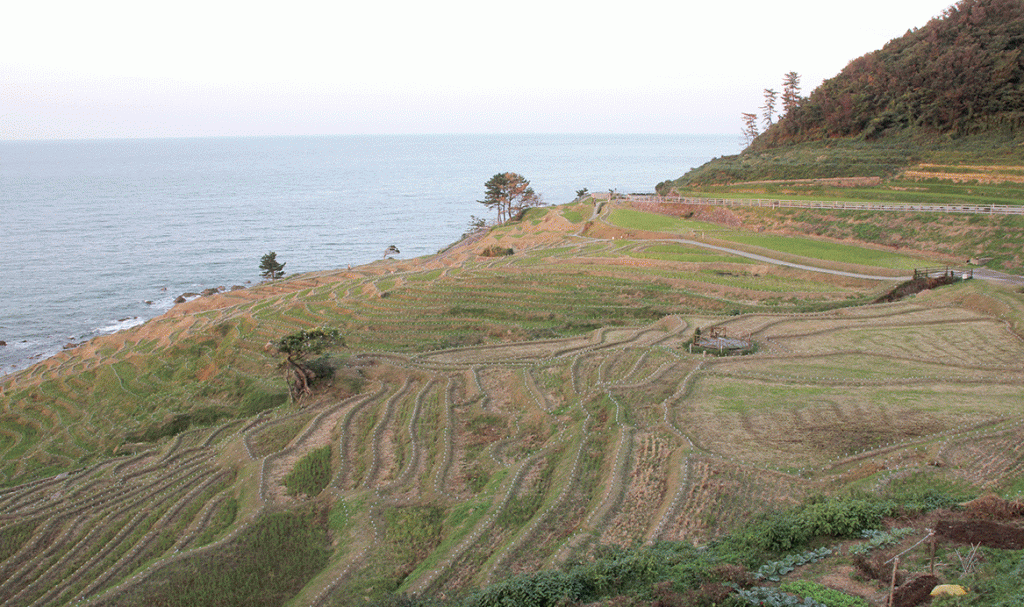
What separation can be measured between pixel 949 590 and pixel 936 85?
77486mm

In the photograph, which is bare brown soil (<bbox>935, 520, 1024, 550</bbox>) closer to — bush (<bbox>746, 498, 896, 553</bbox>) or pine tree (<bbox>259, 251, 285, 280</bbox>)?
bush (<bbox>746, 498, 896, 553</bbox>)

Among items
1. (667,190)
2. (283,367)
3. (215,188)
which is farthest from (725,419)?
(215,188)

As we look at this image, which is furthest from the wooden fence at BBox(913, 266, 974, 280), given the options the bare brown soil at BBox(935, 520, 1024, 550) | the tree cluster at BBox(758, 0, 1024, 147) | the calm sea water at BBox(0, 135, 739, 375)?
the calm sea water at BBox(0, 135, 739, 375)

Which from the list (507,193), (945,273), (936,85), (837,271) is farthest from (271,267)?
(936,85)

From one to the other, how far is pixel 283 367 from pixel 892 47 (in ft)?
304

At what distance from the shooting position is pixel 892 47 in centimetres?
9175

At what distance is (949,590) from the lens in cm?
1148

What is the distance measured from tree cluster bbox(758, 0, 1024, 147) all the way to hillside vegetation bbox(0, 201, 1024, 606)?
3658 cm

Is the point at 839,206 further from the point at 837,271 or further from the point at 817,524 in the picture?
the point at 817,524

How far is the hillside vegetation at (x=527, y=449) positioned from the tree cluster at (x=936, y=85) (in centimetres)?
3658

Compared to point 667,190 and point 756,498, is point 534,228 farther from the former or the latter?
point 756,498

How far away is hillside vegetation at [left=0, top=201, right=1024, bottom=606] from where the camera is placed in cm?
1642

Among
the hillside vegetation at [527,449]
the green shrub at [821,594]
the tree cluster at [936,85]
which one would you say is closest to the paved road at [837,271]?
the hillside vegetation at [527,449]

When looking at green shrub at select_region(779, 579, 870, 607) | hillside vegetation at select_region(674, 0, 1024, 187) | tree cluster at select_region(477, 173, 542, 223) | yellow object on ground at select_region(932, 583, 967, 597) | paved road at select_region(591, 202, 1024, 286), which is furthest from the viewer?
tree cluster at select_region(477, 173, 542, 223)
